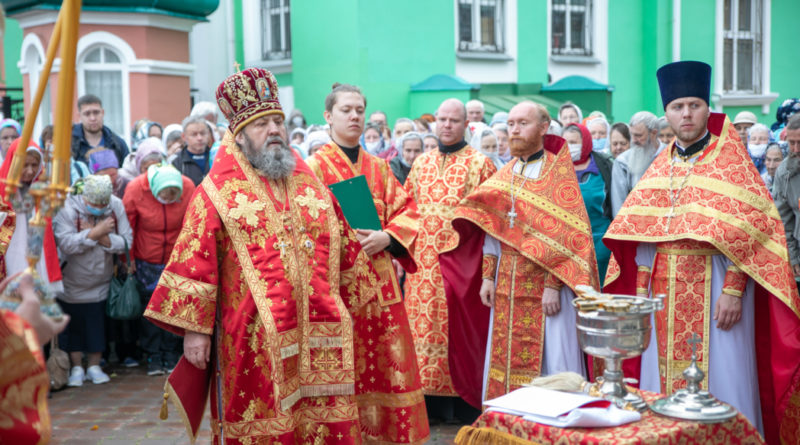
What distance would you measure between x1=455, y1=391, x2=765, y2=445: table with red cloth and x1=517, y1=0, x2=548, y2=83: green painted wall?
50.9 ft

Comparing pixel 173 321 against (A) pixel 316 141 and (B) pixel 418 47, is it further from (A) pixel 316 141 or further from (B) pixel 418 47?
(B) pixel 418 47

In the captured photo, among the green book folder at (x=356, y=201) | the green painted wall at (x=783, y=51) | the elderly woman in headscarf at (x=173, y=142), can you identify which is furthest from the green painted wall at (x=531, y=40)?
the green book folder at (x=356, y=201)

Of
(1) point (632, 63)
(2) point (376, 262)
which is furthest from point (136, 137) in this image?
(1) point (632, 63)

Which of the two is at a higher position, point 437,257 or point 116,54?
point 116,54

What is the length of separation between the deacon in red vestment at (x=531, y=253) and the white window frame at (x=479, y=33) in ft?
40.8

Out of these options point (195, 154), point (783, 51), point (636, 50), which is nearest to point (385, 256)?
point (195, 154)

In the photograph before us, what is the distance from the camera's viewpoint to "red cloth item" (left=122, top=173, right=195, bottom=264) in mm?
7090

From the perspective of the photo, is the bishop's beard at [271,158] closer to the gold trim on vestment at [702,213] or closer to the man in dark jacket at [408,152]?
the gold trim on vestment at [702,213]

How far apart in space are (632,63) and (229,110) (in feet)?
55.1

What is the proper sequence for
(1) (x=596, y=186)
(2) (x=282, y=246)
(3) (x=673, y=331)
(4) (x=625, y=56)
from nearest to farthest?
(2) (x=282, y=246), (3) (x=673, y=331), (1) (x=596, y=186), (4) (x=625, y=56)

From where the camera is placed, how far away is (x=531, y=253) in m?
4.93

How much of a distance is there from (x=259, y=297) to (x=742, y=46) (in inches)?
750

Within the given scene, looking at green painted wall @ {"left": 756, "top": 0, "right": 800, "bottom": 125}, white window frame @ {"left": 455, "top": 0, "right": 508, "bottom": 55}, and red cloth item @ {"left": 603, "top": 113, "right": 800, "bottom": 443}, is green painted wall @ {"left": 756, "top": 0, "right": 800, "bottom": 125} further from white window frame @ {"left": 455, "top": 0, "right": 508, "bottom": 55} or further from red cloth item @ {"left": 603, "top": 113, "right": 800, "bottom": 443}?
red cloth item @ {"left": 603, "top": 113, "right": 800, "bottom": 443}

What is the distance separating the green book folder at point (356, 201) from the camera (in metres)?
4.50
